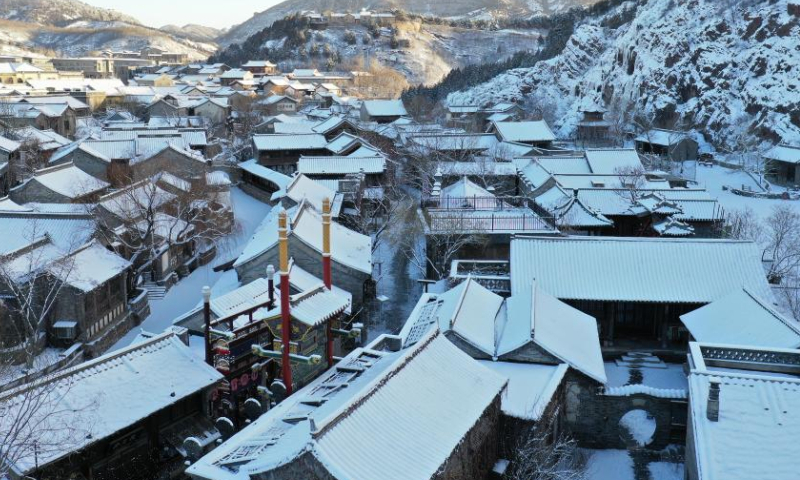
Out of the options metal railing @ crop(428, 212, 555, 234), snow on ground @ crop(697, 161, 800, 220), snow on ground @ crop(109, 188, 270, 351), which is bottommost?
snow on ground @ crop(109, 188, 270, 351)

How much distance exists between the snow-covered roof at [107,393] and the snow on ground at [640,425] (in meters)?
10.7

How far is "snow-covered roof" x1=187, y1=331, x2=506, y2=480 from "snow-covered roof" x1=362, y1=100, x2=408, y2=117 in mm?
67157

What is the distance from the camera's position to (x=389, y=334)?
78.5ft

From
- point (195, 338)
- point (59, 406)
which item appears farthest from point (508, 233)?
point (59, 406)

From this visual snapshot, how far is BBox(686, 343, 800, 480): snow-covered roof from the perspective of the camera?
1309cm

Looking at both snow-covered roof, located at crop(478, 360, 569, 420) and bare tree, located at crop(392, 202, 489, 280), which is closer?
snow-covered roof, located at crop(478, 360, 569, 420)

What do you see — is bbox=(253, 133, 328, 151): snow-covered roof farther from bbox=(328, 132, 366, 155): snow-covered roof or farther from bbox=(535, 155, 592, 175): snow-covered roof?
bbox=(535, 155, 592, 175): snow-covered roof

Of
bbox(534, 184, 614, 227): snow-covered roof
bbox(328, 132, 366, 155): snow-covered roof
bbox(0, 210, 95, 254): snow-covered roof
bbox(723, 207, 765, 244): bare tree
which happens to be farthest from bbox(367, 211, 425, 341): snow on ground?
bbox(328, 132, 366, 155): snow-covered roof

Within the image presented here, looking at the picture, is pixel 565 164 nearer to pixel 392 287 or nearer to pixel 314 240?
pixel 392 287

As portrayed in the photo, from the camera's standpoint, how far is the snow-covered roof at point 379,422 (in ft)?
38.0

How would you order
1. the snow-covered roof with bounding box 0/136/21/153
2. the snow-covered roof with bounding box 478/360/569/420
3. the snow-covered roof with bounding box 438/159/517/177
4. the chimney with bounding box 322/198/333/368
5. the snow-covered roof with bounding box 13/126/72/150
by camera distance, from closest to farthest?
the snow-covered roof with bounding box 478/360/569/420, the chimney with bounding box 322/198/333/368, the snow-covered roof with bounding box 438/159/517/177, the snow-covered roof with bounding box 0/136/21/153, the snow-covered roof with bounding box 13/126/72/150

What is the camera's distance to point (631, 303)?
23.8 meters

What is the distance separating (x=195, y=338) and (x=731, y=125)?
5924cm

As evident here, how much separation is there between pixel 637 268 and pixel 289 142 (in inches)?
1480
